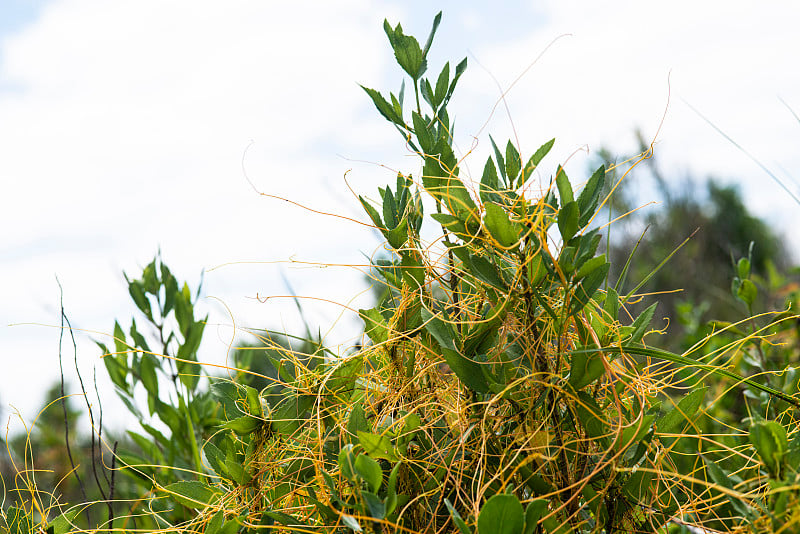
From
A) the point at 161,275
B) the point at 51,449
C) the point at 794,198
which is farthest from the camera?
the point at 51,449

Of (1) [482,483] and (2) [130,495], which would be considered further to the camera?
(2) [130,495]

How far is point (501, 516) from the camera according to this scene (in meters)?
0.72

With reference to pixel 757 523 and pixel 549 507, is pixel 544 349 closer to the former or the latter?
pixel 549 507

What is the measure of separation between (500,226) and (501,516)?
1.25ft

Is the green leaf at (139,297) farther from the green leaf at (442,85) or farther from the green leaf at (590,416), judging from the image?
the green leaf at (590,416)

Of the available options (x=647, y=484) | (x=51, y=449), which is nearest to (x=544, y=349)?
(x=647, y=484)

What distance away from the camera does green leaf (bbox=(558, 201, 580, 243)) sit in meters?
0.82

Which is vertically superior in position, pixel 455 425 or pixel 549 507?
pixel 455 425

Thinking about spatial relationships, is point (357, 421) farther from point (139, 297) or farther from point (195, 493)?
point (139, 297)

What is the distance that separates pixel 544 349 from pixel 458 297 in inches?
8.0

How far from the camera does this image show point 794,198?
1450mm

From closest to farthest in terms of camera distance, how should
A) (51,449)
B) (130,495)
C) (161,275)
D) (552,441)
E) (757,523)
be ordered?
1. (757,523)
2. (552,441)
3. (161,275)
4. (130,495)
5. (51,449)

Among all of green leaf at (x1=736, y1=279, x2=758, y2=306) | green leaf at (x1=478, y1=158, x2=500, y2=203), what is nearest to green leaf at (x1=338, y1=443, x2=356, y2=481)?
green leaf at (x1=478, y1=158, x2=500, y2=203)

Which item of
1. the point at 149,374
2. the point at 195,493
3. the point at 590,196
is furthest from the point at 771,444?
the point at 149,374
